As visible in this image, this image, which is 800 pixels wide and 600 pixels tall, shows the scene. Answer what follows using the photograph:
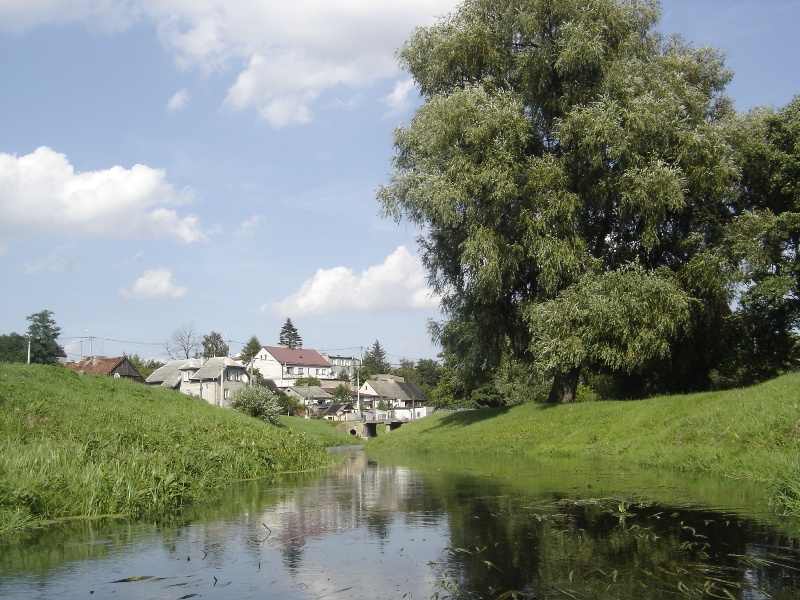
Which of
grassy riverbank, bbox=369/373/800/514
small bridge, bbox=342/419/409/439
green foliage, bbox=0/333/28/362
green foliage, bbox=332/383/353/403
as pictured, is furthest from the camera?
green foliage, bbox=332/383/353/403

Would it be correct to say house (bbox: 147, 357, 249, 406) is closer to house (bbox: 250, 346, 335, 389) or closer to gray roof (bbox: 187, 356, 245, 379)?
gray roof (bbox: 187, 356, 245, 379)

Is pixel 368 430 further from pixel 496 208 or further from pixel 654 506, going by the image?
pixel 654 506

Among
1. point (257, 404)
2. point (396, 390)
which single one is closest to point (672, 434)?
point (257, 404)

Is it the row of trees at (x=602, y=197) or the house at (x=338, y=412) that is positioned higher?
the row of trees at (x=602, y=197)

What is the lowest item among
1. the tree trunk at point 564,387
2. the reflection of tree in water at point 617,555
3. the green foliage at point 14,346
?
the reflection of tree in water at point 617,555

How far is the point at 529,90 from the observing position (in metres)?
31.5

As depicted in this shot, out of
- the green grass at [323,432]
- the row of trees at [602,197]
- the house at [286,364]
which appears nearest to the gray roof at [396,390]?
the house at [286,364]

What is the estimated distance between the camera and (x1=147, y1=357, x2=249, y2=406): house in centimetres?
9338

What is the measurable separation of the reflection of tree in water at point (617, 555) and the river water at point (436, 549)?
0.08 ft

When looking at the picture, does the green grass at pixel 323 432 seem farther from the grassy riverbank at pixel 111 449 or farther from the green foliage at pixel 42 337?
the green foliage at pixel 42 337

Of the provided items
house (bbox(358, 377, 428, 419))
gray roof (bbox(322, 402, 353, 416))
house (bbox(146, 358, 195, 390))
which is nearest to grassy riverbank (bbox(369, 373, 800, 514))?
gray roof (bbox(322, 402, 353, 416))

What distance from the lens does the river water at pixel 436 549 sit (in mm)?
7285

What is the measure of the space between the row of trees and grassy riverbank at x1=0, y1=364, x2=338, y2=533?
36.8 ft

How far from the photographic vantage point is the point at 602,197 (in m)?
29.2
